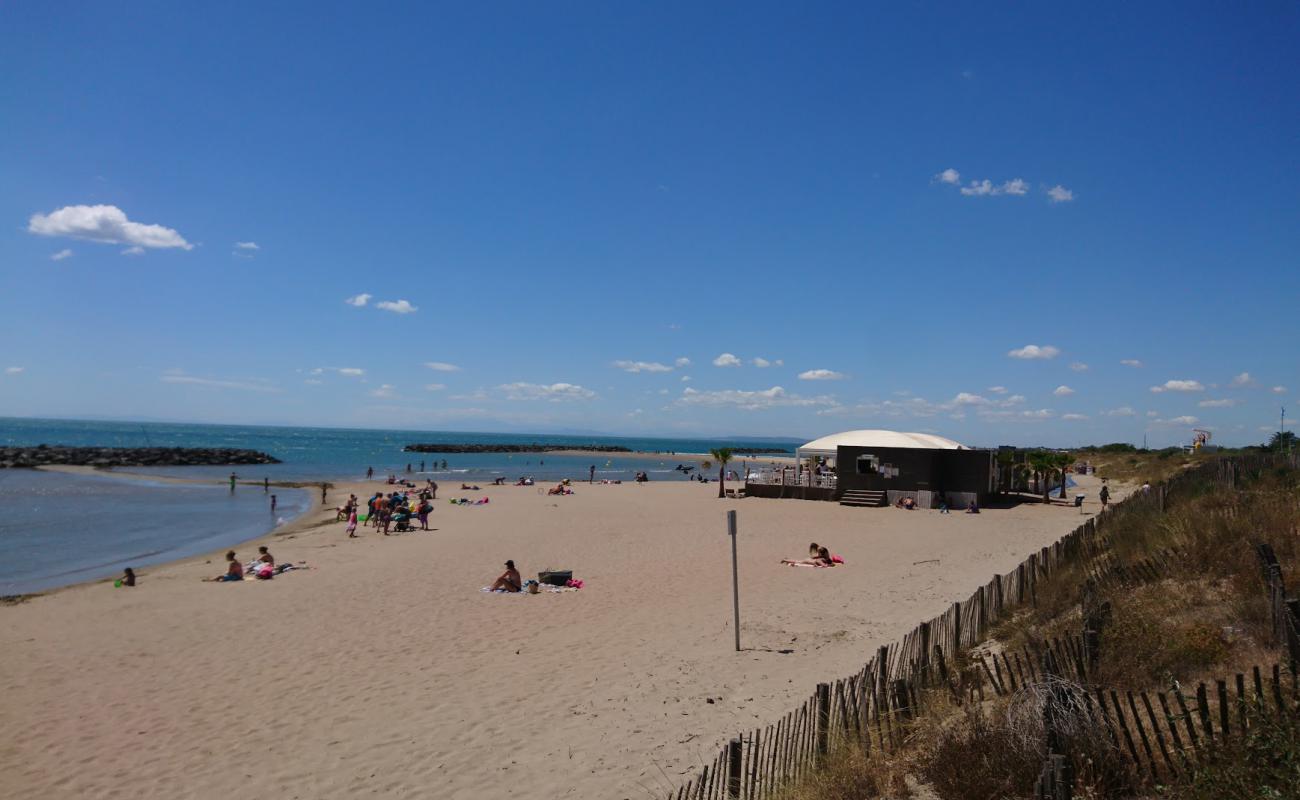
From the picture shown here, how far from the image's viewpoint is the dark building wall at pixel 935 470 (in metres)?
31.4

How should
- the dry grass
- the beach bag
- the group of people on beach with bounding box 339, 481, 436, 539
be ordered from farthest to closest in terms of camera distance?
the group of people on beach with bounding box 339, 481, 436, 539 < the beach bag < the dry grass

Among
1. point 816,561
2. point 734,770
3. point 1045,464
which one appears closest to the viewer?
point 734,770

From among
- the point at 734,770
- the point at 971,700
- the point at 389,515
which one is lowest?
the point at 389,515

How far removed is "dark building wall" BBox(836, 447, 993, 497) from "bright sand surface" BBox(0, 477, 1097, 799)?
1135cm

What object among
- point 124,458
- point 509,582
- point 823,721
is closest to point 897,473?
point 509,582

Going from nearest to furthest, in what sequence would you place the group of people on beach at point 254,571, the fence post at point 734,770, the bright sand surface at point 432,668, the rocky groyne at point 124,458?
the fence post at point 734,770 < the bright sand surface at point 432,668 < the group of people on beach at point 254,571 < the rocky groyne at point 124,458


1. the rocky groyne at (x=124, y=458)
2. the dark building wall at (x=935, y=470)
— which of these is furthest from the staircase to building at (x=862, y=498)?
the rocky groyne at (x=124, y=458)

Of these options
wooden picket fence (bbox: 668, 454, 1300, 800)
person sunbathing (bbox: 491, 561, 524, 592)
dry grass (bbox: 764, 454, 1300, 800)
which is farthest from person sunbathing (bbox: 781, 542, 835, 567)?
wooden picket fence (bbox: 668, 454, 1300, 800)

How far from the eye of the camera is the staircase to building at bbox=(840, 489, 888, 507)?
31766mm

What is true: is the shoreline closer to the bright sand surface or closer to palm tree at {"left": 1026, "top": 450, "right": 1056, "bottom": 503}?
the bright sand surface

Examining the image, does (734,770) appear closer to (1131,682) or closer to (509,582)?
(1131,682)

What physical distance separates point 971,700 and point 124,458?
91.5 metres

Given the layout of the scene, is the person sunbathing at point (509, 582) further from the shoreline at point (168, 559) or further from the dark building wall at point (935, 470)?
the dark building wall at point (935, 470)

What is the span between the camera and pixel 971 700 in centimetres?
568
